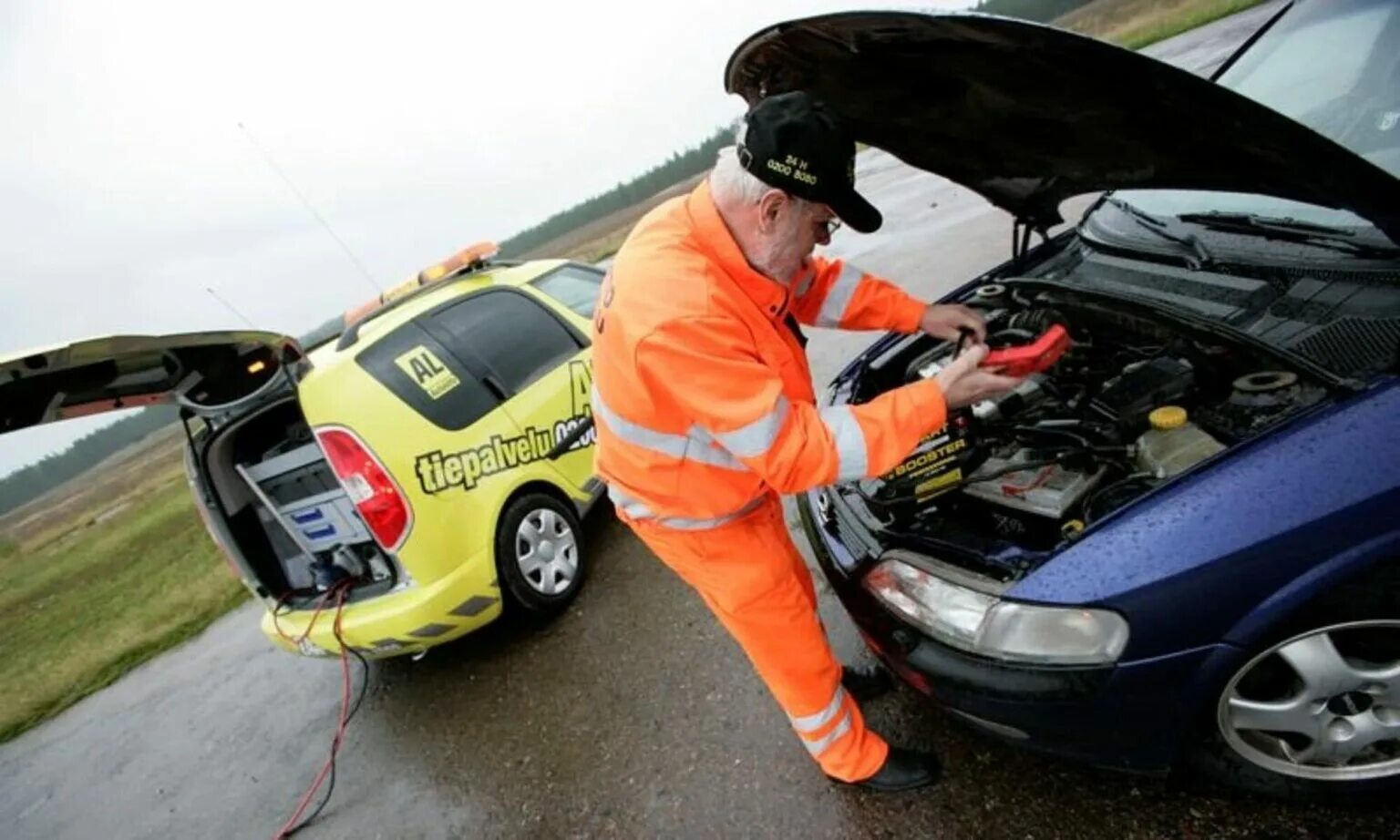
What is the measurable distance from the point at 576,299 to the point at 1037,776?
3453 millimetres

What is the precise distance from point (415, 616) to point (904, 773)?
6.91ft

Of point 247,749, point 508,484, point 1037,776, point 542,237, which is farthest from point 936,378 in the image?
point 542,237

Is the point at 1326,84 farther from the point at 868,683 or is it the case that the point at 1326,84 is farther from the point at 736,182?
the point at 868,683

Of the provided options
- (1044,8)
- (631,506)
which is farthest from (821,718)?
(1044,8)

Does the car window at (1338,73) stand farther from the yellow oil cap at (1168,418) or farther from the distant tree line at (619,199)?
the distant tree line at (619,199)

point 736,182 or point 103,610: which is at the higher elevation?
point 736,182

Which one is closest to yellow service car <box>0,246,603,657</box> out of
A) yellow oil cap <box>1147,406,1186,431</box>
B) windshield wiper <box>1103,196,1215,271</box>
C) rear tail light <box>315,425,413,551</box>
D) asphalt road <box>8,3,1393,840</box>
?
rear tail light <box>315,425,413,551</box>

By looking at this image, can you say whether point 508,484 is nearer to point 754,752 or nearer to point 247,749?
point 754,752

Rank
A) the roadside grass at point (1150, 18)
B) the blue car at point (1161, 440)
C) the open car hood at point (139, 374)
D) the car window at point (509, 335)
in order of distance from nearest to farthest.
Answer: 1. the blue car at point (1161, 440)
2. the open car hood at point (139, 374)
3. the car window at point (509, 335)
4. the roadside grass at point (1150, 18)

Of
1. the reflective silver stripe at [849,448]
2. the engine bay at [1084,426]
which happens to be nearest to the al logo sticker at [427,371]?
the engine bay at [1084,426]

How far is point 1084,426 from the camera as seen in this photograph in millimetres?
2045

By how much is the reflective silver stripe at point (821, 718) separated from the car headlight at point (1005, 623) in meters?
0.40

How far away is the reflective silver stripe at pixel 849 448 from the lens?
1657 millimetres

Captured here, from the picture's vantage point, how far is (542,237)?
94.8m
